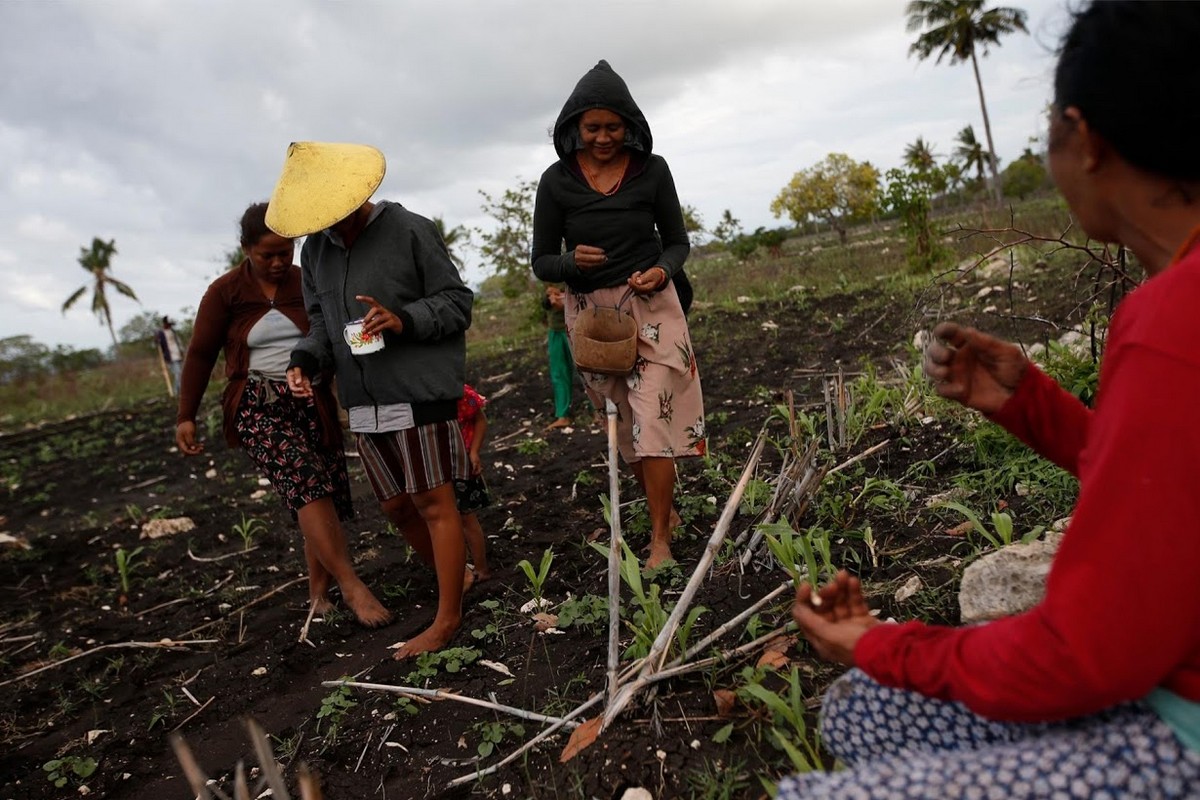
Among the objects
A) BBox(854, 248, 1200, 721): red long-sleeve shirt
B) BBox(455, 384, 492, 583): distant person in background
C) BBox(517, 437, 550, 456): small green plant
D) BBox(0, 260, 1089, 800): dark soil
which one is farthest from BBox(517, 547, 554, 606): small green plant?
BBox(517, 437, 550, 456): small green plant

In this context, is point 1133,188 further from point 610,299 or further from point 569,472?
point 569,472

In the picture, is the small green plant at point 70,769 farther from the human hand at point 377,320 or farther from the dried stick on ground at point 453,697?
the human hand at point 377,320

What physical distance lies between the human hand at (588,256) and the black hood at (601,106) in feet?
1.28

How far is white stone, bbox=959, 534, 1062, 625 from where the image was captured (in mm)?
1837

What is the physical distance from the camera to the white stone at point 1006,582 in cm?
184

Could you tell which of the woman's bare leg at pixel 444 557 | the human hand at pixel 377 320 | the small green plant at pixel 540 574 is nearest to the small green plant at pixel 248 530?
the woman's bare leg at pixel 444 557

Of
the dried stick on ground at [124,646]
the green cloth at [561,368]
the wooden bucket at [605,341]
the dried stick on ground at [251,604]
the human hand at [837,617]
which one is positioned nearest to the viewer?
the human hand at [837,617]

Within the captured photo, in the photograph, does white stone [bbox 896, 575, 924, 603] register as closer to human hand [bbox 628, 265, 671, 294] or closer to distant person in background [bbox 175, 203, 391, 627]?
human hand [bbox 628, 265, 671, 294]

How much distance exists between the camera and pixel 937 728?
1.25 m

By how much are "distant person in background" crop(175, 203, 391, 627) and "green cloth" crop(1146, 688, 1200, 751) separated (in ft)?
8.99

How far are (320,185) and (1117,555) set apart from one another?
2450 millimetres

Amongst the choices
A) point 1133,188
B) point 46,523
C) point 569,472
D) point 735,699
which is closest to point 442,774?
point 735,699

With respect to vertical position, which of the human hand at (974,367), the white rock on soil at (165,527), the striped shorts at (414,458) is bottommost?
the white rock on soil at (165,527)

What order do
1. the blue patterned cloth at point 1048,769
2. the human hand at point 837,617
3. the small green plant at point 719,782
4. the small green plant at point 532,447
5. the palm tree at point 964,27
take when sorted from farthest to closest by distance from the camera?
the palm tree at point 964,27 → the small green plant at point 532,447 → the small green plant at point 719,782 → the human hand at point 837,617 → the blue patterned cloth at point 1048,769
